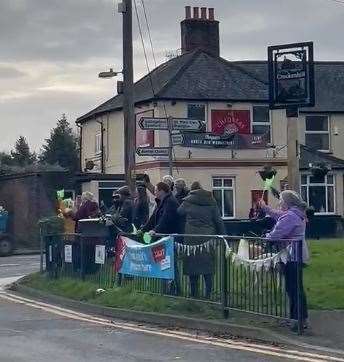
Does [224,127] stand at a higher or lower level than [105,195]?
higher

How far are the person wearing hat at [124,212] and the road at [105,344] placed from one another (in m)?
3.13

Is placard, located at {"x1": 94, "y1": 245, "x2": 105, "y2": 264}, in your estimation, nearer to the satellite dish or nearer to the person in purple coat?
the person in purple coat

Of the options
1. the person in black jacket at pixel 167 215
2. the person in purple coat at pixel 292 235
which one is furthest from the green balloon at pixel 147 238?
the person in purple coat at pixel 292 235

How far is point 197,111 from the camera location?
41.9 metres

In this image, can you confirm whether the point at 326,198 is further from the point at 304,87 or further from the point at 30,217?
the point at 304,87

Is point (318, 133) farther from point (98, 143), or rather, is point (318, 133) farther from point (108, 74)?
point (108, 74)

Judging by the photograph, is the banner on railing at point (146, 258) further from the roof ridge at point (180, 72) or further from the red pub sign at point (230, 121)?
the red pub sign at point (230, 121)

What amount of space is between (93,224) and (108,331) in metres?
5.12

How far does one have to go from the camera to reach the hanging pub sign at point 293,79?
16656 mm

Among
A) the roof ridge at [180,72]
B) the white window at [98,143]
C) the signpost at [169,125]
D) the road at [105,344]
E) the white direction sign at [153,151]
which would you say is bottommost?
the road at [105,344]

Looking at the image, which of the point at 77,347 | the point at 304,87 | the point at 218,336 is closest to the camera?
the point at 77,347

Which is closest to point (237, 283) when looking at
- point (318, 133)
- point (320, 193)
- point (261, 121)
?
point (261, 121)

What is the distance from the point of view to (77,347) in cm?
1145

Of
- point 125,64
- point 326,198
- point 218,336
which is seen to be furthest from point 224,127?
point 218,336
